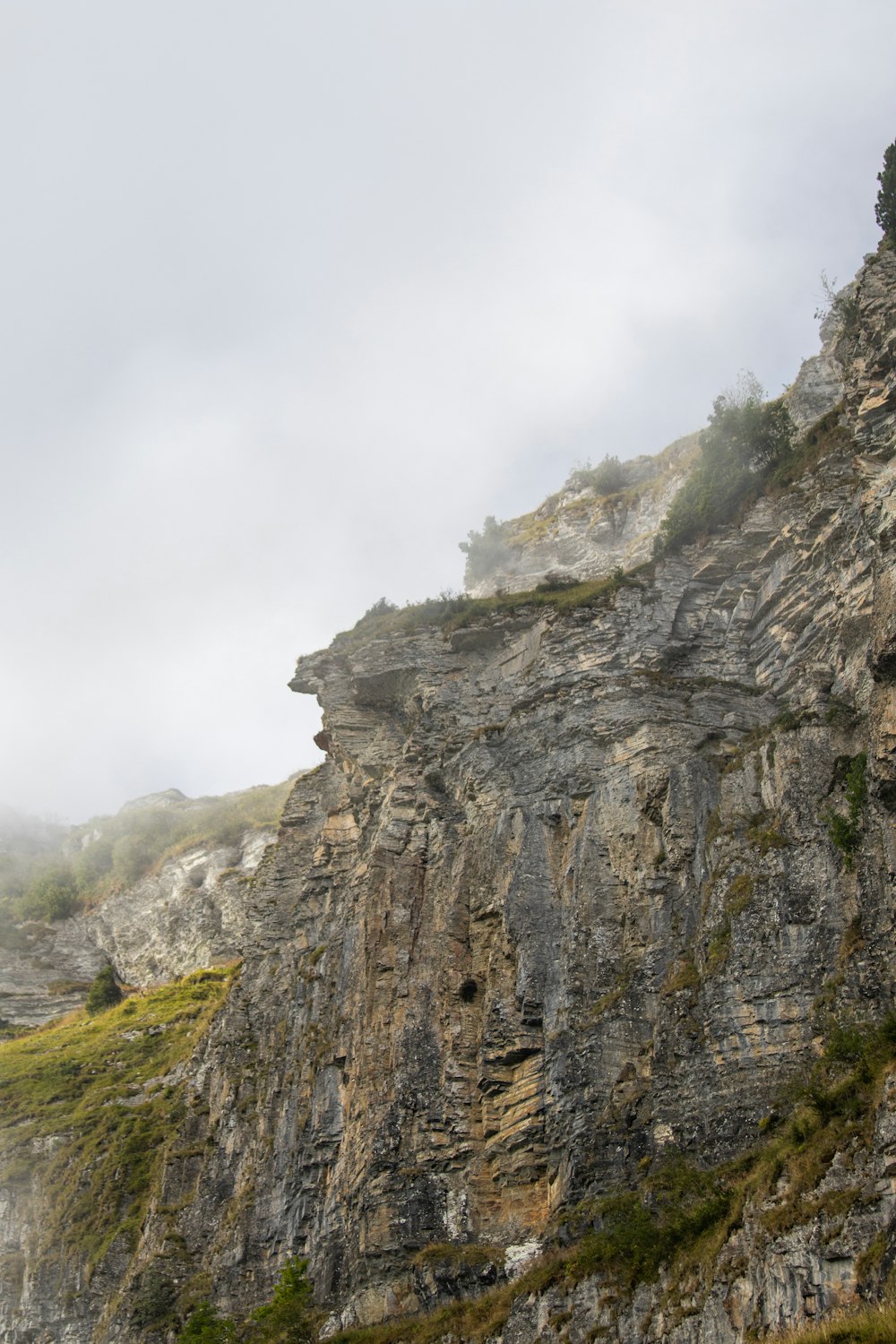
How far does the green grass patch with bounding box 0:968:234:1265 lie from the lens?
42.3 metres

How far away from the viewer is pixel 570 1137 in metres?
27.4

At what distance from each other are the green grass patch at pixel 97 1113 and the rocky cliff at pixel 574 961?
61cm

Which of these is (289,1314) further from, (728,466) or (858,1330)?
(728,466)

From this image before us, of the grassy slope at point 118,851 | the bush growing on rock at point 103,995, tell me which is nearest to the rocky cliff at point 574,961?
the bush growing on rock at point 103,995

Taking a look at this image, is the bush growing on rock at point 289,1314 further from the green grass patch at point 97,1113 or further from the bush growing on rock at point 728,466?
the bush growing on rock at point 728,466

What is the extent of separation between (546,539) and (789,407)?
66.8 feet

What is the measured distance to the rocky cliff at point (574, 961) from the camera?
77.5 feet

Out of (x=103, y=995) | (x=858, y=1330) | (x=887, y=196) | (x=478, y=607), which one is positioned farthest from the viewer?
(x=103, y=995)

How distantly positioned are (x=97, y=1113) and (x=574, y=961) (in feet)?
84.6

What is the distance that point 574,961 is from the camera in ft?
99.1

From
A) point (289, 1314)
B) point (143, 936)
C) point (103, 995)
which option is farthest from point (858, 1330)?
point (143, 936)

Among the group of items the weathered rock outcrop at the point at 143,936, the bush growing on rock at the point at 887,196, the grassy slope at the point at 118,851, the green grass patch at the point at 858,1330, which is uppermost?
the bush growing on rock at the point at 887,196

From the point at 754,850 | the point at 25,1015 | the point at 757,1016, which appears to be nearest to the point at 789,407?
the point at 754,850

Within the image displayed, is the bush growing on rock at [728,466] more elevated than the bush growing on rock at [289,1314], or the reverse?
the bush growing on rock at [728,466]
